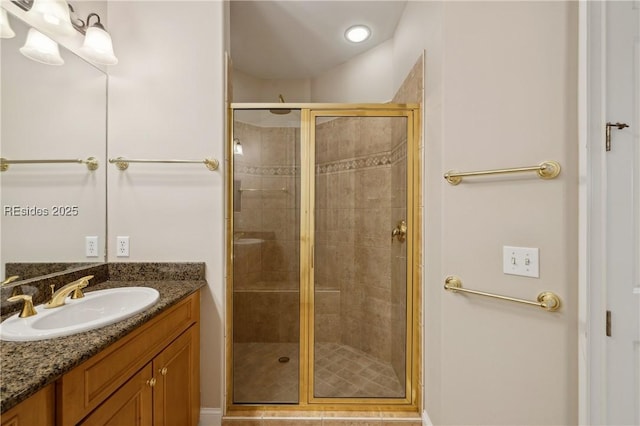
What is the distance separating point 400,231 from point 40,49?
7.17 feet

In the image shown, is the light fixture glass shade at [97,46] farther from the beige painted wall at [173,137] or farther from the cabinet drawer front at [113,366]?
the cabinet drawer front at [113,366]

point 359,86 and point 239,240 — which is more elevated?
point 359,86

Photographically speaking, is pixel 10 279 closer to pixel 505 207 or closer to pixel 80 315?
pixel 80 315

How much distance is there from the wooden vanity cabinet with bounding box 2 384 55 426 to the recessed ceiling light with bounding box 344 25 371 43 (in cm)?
275

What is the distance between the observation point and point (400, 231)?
6.15 ft

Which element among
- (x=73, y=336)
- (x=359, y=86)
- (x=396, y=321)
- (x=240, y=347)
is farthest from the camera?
(x=359, y=86)

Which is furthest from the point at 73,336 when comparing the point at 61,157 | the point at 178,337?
the point at 61,157

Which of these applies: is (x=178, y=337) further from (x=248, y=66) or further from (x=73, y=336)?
(x=248, y=66)

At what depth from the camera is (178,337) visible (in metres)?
1.33

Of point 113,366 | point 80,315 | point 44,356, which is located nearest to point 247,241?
point 80,315

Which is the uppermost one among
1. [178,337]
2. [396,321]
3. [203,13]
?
[203,13]

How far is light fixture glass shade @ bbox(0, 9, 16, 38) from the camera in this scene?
107 centimetres

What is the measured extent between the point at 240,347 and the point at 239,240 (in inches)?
29.1
